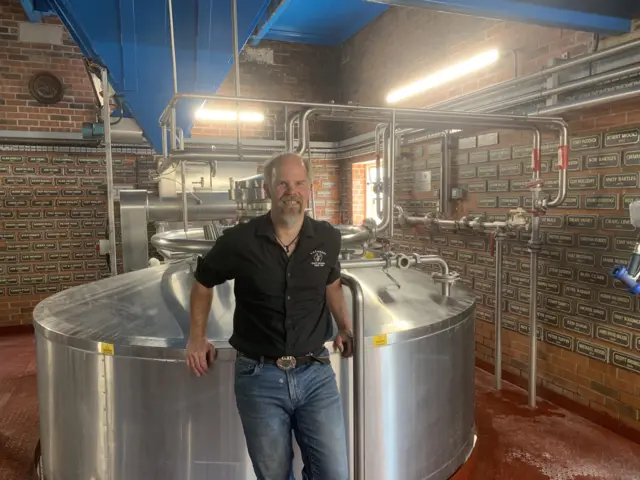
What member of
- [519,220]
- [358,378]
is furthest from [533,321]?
[358,378]

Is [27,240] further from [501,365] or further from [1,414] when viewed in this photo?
[501,365]

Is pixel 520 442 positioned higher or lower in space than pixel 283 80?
lower

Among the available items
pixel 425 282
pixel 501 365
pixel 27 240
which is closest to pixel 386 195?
pixel 425 282

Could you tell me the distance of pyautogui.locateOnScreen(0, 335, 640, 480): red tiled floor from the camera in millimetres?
2945

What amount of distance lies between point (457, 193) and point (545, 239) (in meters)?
1.14

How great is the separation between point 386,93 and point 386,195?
152 inches

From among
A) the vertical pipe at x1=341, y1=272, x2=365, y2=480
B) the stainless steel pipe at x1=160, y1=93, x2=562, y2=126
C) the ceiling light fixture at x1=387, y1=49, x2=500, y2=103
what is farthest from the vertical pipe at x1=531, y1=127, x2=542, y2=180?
the vertical pipe at x1=341, y1=272, x2=365, y2=480

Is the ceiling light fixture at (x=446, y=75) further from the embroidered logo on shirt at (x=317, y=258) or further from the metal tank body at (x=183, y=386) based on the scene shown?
the embroidered logo on shirt at (x=317, y=258)

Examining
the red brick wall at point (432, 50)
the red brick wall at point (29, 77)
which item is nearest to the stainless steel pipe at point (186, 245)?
the red brick wall at point (432, 50)

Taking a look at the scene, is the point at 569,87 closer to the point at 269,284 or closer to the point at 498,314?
the point at 498,314

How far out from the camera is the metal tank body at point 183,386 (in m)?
2.25

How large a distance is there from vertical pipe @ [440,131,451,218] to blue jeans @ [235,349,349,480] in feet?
11.6

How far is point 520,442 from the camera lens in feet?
10.8

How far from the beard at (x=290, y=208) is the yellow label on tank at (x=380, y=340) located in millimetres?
862
